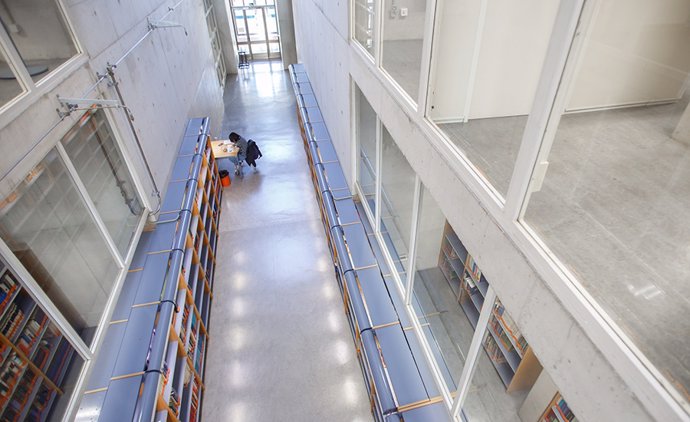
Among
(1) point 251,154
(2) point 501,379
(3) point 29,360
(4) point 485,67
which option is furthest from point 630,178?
(1) point 251,154

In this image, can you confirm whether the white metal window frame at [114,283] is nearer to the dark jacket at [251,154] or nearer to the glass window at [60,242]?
the glass window at [60,242]

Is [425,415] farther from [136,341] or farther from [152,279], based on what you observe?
[152,279]

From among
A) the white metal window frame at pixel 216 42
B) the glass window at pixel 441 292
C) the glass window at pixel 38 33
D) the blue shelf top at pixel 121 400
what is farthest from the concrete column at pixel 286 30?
the blue shelf top at pixel 121 400

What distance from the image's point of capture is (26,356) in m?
2.66

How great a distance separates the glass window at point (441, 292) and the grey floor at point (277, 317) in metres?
1.41

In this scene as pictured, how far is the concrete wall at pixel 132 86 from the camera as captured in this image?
2586 millimetres

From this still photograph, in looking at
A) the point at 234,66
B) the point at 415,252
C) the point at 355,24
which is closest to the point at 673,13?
the point at 415,252

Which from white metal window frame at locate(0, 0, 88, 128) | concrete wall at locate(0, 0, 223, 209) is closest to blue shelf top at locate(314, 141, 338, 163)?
concrete wall at locate(0, 0, 223, 209)

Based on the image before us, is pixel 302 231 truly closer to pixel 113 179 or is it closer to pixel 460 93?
pixel 113 179

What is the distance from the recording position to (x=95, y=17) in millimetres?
3707

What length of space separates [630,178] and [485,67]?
3.81 feet

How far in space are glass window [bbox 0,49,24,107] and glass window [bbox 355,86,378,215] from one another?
3219 mm

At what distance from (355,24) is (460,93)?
2391mm

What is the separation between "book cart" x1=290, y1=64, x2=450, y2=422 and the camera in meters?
3.21
